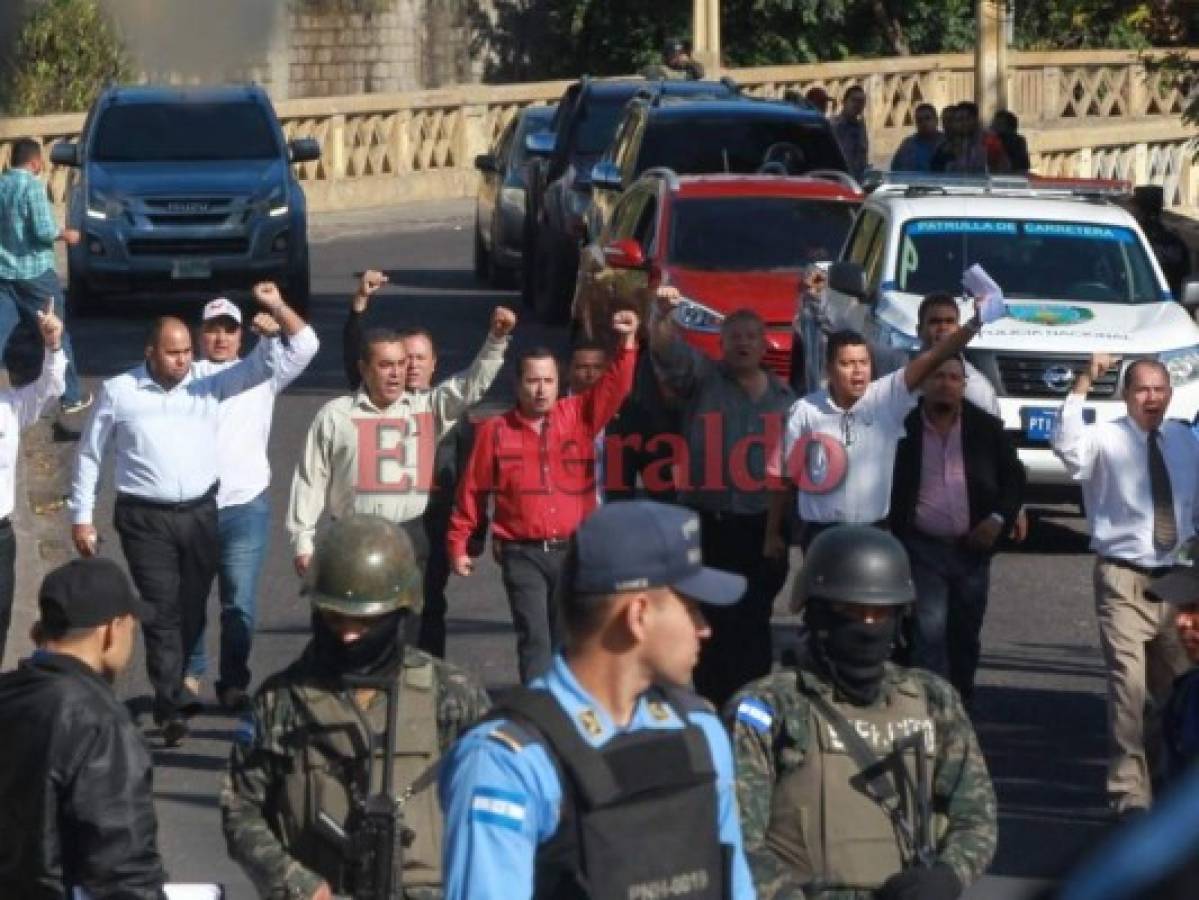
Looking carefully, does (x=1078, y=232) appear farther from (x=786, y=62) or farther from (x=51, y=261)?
(x=786, y=62)

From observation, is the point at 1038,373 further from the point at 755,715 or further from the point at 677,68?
the point at 677,68

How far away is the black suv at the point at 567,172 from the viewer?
75.5 feet

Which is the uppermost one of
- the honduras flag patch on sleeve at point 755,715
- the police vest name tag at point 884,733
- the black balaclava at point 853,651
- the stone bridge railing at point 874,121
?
the black balaclava at point 853,651

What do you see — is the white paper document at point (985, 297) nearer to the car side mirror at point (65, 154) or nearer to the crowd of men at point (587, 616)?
the crowd of men at point (587, 616)

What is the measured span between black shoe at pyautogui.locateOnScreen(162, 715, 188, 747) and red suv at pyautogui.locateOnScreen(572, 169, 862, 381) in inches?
233

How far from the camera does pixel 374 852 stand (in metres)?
5.34

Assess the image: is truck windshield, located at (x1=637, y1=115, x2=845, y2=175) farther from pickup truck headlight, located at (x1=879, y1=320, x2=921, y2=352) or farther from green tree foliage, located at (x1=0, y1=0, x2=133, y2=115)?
green tree foliage, located at (x1=0, y1=0, x2=133, y2=115)

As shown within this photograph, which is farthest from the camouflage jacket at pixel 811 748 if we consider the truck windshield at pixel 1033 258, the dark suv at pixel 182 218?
the dark suv at pixel 182 218

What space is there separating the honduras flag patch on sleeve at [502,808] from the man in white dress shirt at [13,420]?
20.5ft

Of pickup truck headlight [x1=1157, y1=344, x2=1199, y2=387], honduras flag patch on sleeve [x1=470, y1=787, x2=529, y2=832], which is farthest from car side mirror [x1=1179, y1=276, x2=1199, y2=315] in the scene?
honduras flag patch on sleeve [x1=470, y1=787, x2=529, y2=832]

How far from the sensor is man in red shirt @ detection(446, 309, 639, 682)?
9.19 metres

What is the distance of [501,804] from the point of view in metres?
3.69

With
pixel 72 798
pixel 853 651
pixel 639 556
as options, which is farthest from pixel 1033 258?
pixel 639 556

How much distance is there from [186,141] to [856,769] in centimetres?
2085
